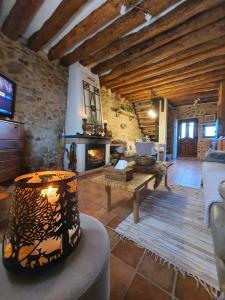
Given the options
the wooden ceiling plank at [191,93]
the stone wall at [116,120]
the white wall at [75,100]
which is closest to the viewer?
the white wall at [75,100]

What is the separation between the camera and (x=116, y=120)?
5.57 meters

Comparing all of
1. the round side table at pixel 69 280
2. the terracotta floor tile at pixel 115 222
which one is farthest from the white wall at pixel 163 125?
the round side table at pixel 69 280

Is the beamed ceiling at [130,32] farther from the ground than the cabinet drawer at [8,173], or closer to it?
farther from the ground

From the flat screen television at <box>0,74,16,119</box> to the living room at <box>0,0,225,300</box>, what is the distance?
18 mm

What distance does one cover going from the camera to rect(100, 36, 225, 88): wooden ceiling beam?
2779 millimetres

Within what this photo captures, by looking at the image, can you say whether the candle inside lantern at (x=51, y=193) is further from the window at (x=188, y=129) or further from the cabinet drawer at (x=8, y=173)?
the window at (x=188, y=129)

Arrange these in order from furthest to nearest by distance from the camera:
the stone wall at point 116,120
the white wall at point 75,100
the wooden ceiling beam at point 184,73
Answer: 1. the stone wall at point 116,120
2. the white wall at point 75,100
3. the wooden ceiling beam at point 184,73

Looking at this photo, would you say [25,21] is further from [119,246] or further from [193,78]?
[193,78]

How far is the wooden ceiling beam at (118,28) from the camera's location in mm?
1990

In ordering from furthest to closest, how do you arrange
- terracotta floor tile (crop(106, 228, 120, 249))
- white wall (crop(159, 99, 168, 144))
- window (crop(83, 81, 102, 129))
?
1. white wall (crop(159, 99, 168, 144))
2. window (crop(83, 81, 102, 129))
3. terracotta floor tile (crop(106, 228, 120, 249))

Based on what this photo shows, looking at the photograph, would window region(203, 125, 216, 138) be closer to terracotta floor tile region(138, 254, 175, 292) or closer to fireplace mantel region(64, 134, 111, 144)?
fireplace mantel region(64, 134, 111, 144)

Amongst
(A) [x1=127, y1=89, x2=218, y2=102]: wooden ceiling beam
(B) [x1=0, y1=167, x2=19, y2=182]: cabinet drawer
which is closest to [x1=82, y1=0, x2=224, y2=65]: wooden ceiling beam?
(B) [x1=0, y1=167, x2=19, y2=182]: cabinet drawer

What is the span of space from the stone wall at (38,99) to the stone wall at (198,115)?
5696 mm

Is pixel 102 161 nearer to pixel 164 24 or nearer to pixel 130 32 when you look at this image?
pixel 130 32
